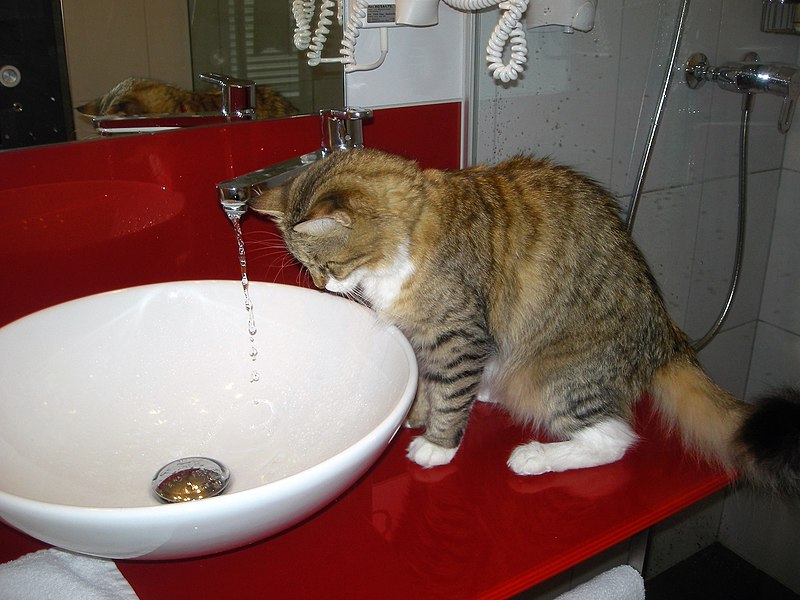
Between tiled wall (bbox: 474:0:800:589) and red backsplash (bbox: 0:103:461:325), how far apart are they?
377 mm

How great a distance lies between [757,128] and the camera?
209cm

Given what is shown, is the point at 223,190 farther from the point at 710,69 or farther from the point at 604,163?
the point at 710,69

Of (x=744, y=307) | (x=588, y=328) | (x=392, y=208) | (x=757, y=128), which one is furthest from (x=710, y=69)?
(x=392, y=208)

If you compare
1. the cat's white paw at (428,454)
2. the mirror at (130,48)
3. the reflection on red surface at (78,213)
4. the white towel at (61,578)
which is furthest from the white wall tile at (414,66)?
the white towel at (61,578)

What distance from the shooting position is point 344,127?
1.33m

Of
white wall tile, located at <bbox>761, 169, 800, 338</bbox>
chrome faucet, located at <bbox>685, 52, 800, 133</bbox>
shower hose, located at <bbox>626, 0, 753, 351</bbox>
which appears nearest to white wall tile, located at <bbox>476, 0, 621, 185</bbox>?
shower hose, located at <bbox>626, 0, 753, 351</bbox>

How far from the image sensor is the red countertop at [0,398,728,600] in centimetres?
99

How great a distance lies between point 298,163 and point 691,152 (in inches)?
48.4

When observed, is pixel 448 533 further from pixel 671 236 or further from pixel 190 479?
pixel 671 236

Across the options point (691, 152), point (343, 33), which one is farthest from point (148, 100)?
point (691, 152)

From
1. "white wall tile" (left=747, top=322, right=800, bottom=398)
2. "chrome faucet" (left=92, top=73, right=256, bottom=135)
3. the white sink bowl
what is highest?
"chrome faucet" (left=92, top=73, right=256, bottom=135)

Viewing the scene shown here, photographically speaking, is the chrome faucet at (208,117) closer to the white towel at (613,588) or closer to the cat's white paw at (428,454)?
the cat's white paw at (428,454)

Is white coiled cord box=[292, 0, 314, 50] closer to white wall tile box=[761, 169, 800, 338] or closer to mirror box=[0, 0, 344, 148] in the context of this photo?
mirror box=[0, 0, 344, 148]

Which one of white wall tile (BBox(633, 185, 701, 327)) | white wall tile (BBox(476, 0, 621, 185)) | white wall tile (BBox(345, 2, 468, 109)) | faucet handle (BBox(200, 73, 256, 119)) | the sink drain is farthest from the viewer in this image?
white wall tile (BBox(633, 185, 701, 327))
